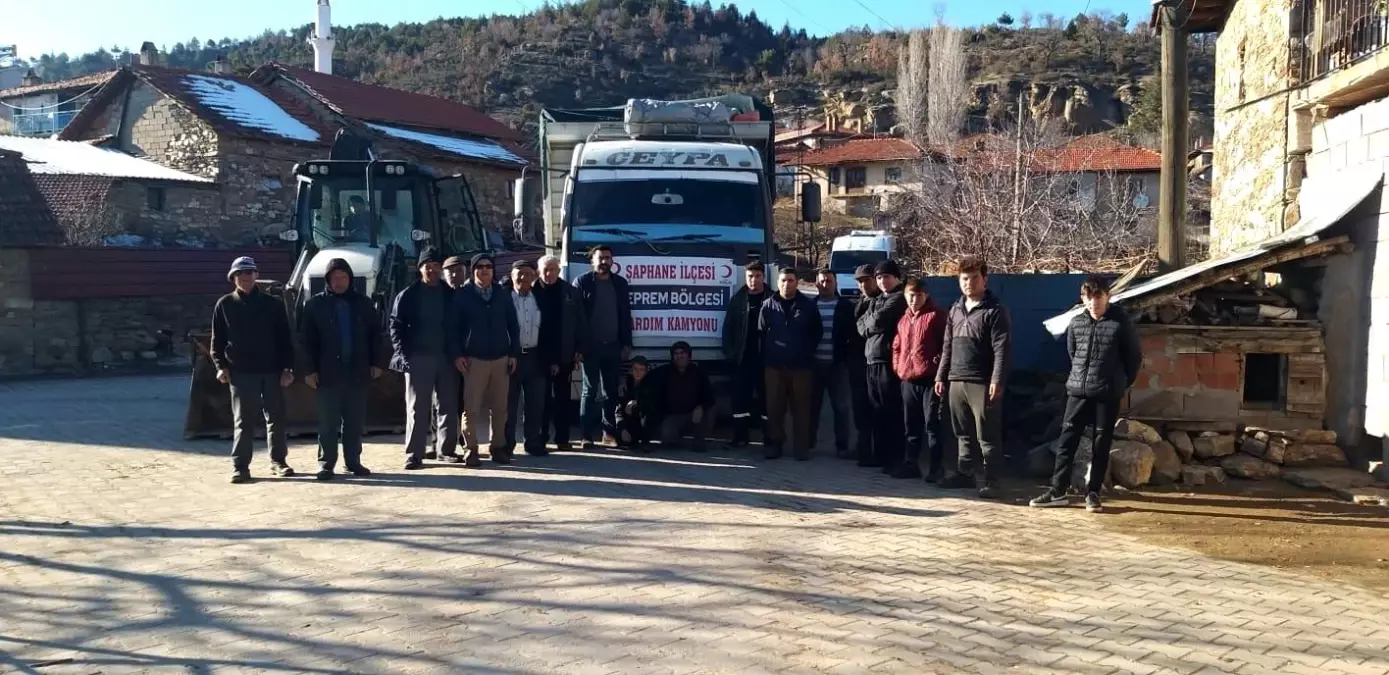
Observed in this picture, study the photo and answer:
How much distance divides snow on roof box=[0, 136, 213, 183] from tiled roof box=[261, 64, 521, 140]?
5489 millimetres

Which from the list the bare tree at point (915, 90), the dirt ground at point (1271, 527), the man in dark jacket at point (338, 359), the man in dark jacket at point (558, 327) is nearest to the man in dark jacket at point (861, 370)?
the dirt ground at point (1271, 527)

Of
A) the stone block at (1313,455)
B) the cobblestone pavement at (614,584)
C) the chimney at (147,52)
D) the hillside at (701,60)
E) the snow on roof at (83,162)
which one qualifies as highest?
the hillside at (701,60)

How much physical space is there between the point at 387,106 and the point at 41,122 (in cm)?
2049

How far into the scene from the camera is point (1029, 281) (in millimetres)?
11586

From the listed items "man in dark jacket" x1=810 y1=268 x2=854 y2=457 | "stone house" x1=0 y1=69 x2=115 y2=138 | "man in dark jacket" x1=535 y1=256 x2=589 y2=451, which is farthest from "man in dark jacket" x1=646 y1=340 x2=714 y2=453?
"stone house" x1=0 y1=69 x2=115 y2=138

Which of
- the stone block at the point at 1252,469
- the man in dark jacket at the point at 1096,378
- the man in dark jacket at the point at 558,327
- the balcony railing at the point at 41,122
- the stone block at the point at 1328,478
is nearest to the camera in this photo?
the man in dark jacket at the point at 1096,378

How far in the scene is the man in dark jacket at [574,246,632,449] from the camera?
1013 centimetres

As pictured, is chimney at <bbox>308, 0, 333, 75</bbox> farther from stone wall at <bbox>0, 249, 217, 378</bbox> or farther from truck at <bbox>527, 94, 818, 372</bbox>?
truck at <bbox>527, 94, 818, 372</bbox>

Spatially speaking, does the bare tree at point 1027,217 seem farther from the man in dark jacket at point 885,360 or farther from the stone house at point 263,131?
the man in dark jacket at point 885,360

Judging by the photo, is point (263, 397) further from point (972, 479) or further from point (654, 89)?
point (654, 89)

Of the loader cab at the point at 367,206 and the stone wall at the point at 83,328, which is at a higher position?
the loader cab at the point at 367,206

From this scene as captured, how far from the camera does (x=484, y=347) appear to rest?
9422 mm

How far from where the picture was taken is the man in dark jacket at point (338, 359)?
9.00m

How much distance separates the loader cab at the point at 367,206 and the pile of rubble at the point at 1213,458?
7.53 m
